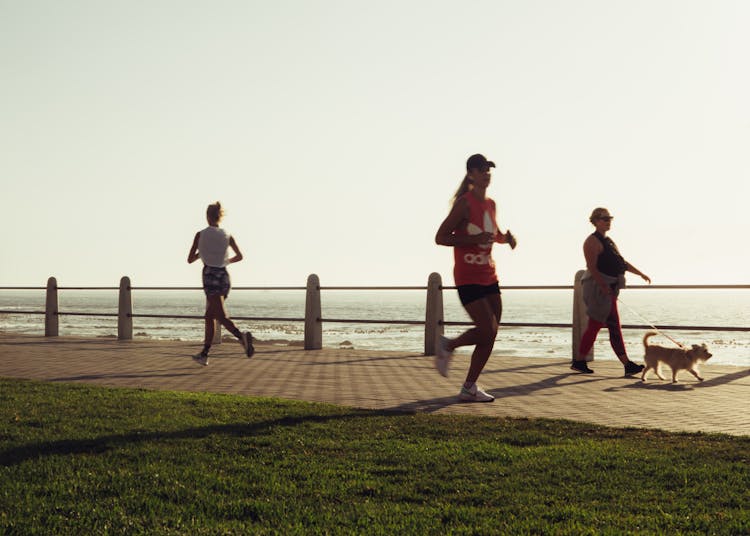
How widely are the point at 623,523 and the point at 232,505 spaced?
1786 mm

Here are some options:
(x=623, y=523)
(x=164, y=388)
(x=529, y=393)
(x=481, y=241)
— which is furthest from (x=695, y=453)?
(x=164, y=388)

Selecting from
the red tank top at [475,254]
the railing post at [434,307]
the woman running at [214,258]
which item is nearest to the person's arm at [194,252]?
the woman running at [214,258]

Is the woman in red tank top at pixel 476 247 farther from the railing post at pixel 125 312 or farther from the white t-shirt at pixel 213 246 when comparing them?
the railing post at pixel 125 312

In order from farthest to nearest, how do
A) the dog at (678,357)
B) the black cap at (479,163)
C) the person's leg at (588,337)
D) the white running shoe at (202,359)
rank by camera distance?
the white running shoe at (202,359) < the person's leg at (588,337) < the dog at (678,357) < the black cap at (479,163)

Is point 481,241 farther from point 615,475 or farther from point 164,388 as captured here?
point 164,388

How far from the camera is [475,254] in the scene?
23.1ft

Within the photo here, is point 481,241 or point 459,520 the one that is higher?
point 481,241

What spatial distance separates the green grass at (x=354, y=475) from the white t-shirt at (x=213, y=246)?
4.54 metres

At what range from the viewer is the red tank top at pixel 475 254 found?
7.04 m

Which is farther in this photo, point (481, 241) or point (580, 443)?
point (481, 241)

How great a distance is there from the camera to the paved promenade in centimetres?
699

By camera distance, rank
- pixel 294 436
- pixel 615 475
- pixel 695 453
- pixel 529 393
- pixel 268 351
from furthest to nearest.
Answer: pixel 268 351
pixel 529 393
pixel 294 436
pixel 695 453
pixel 615 475

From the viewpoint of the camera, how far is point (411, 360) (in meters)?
12.5

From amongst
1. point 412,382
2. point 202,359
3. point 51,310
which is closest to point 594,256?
point 412,382
